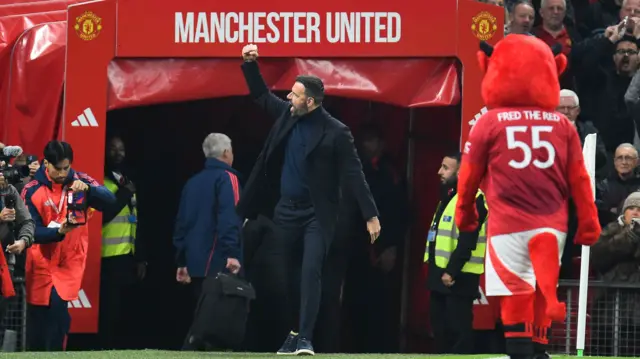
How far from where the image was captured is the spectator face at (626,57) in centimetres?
1484

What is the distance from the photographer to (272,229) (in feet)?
47.5

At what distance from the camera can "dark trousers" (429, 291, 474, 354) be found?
13328 mm

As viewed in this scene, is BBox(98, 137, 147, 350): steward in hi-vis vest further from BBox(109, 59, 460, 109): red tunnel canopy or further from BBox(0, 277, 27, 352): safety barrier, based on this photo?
BBox(0, 277, 27, 352): safety barrier

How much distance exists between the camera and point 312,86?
11930 millimetres

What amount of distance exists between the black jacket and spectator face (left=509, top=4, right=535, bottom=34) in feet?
5.71

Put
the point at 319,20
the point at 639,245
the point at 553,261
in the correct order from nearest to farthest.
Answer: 1. the point at 553,261
2. the point at 639,245
3. the point at 319,20

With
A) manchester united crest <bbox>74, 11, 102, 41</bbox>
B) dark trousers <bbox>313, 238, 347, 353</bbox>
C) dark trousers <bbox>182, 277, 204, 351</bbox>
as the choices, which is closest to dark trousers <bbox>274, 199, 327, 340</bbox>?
dark trousers <bbox>182, 277, 204, 351</bbox>

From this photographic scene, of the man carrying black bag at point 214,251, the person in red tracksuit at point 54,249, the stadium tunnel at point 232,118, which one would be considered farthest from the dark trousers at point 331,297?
the person in red tracksuit at point 54,249

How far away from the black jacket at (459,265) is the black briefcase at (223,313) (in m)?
1.42

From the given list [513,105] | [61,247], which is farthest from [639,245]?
[61,247]

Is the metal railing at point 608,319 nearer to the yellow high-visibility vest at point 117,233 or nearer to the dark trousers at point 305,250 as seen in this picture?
the dark trousers at point 305,250

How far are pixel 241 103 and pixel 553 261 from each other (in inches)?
254

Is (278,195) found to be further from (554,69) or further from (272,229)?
(554,69)

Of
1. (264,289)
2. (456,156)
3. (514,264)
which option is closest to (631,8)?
(456,156)
